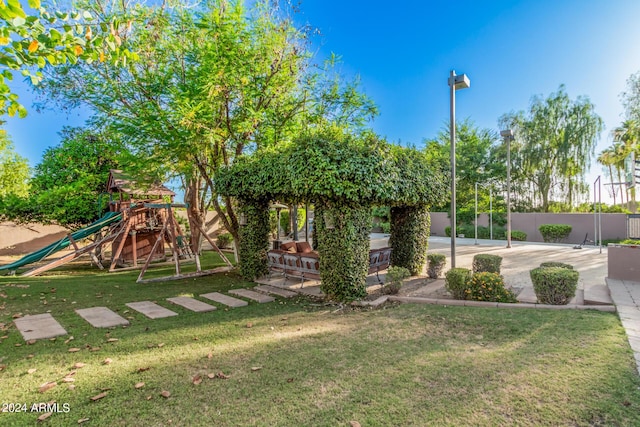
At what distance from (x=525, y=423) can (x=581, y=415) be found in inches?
20.0

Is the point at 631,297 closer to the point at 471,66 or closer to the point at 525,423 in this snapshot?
the point at 525,423

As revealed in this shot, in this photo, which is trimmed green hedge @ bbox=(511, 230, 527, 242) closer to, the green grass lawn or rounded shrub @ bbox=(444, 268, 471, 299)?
rounded shrub @ bbox=(444, 268, 471, 299)

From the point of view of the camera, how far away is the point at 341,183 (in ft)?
19.7

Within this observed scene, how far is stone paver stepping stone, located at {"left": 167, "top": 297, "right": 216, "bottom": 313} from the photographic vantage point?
244 inches

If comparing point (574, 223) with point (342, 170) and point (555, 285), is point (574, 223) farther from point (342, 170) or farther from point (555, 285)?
point (342, 170)

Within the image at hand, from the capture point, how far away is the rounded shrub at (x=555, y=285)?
18.9ft

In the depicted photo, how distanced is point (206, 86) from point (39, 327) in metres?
5.37

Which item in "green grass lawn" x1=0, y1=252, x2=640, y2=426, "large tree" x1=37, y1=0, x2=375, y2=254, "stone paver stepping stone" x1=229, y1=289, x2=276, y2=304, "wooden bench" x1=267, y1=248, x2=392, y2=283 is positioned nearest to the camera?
"green grass lawn" x1=0, y1=252, x2=640, y2=426

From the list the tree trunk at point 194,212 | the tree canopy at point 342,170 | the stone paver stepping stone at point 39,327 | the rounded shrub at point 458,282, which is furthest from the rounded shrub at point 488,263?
the tree trunk at point 194,212

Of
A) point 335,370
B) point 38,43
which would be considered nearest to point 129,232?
point 38,43

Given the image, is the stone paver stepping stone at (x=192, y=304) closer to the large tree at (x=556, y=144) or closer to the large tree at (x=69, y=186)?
the large tree at (x=69, y=186)

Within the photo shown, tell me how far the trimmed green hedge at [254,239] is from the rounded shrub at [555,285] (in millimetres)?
6298

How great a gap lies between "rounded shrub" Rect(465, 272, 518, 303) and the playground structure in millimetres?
7082

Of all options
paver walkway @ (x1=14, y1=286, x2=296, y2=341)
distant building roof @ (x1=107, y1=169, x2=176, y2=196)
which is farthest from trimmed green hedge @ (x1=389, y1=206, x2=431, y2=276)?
distant building roof @ (x1=107, y1=169, x2=176, y2=196)
